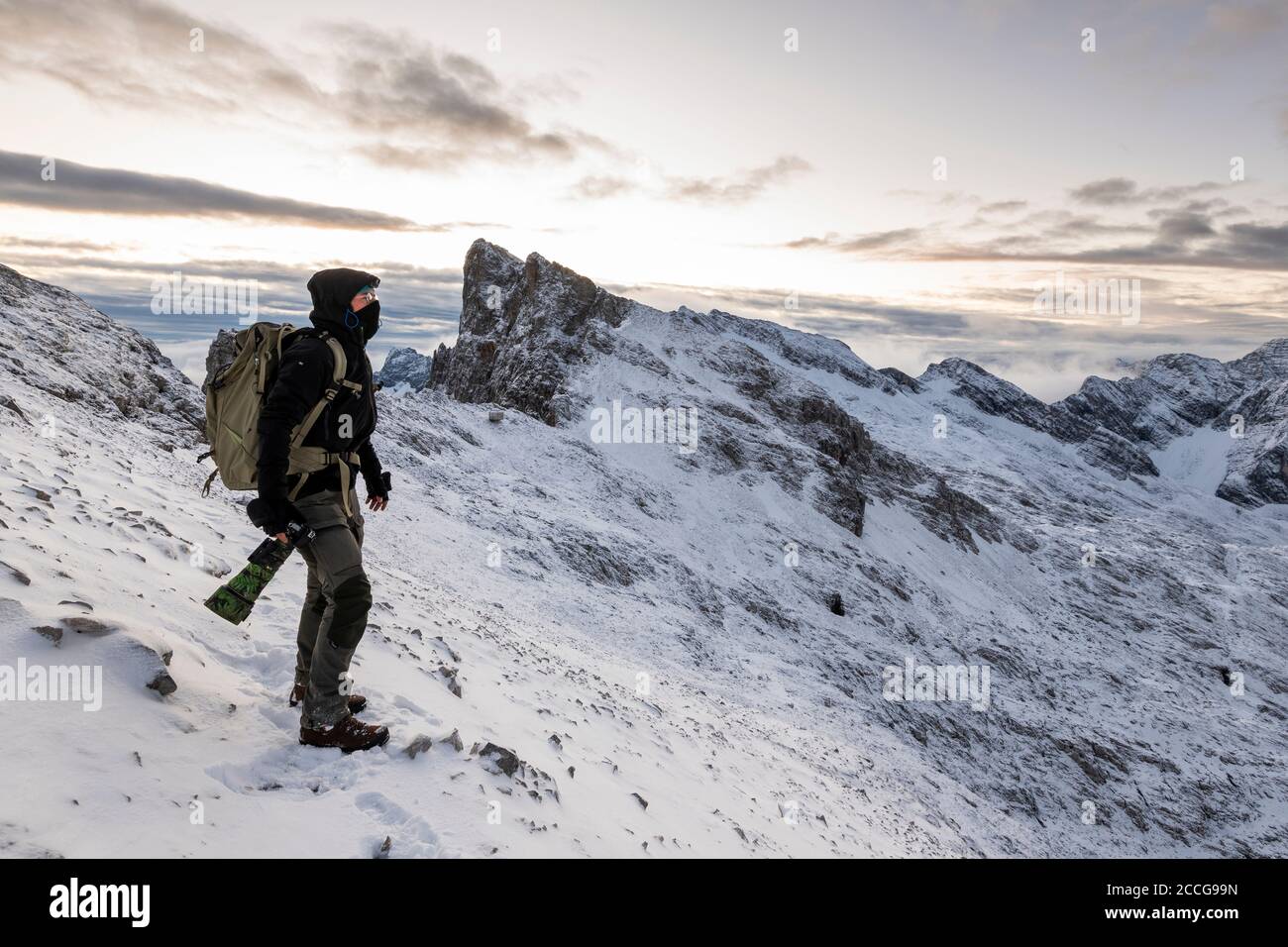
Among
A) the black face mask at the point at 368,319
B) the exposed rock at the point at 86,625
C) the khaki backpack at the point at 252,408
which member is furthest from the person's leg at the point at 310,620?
the black face mask at the point at 368,319

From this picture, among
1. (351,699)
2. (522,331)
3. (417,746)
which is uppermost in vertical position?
(522,331)

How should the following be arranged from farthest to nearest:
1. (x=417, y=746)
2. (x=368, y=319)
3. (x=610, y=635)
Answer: (x=610, y=635)
(x=417, y=746)
(x=368, y=319)

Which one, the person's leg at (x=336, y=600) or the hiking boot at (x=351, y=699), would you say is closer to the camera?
the person's leg at (x=336, y=600)

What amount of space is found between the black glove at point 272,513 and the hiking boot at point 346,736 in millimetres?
1916

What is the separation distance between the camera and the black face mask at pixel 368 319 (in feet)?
19.6

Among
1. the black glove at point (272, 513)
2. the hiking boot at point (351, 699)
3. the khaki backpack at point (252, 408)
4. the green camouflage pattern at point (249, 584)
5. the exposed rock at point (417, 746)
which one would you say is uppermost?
the khaki backpack at point (252, 408)

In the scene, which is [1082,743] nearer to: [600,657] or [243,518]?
[600,657]

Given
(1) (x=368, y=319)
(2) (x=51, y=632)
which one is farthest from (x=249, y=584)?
(1) (x=368, y=319)

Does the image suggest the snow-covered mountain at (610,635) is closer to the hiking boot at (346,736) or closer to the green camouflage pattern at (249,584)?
the hiking boot at (346,736)

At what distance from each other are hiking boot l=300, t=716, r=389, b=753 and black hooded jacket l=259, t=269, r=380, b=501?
83.1 inches

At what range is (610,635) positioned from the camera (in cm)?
2225

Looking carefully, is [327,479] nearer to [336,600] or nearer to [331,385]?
[331,385]

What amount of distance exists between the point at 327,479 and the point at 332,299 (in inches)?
63.4
